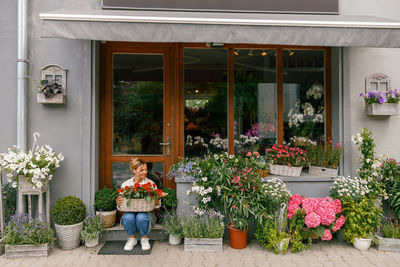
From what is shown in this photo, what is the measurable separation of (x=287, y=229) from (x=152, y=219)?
1.87 metres

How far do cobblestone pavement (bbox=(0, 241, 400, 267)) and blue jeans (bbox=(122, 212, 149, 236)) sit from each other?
1.06 ft

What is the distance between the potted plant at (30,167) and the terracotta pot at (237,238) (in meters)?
2.52

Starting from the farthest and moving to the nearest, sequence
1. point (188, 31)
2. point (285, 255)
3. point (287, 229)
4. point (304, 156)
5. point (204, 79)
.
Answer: point (204, 79)
point (304, 156)
point (287, 229)
point (285, 255)
point (188, 31)

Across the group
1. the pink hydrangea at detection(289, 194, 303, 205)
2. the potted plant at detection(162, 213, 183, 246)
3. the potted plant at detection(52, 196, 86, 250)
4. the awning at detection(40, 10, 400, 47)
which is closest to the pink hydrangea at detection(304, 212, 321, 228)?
the pink hydrangea at detection(289, 194, 303, 205)

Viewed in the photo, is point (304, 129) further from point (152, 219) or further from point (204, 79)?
point (152, 219)

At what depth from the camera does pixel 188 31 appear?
11.2 feet

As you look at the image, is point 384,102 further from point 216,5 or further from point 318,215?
point 216,5

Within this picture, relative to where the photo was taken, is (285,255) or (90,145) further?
(90,145)

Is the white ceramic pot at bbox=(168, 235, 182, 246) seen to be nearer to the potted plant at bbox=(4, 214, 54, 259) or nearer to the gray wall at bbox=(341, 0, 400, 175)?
the potted plant at bbox=(4, 214, 54, 259)

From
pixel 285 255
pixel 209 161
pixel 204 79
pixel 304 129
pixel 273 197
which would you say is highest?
pixel 204 79

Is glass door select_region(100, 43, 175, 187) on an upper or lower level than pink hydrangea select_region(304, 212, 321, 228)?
upper

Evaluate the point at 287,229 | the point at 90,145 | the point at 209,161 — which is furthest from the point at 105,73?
the point at 287,229

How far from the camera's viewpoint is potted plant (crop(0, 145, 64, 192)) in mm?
3579

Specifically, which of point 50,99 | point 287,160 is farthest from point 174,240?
point 50,99
